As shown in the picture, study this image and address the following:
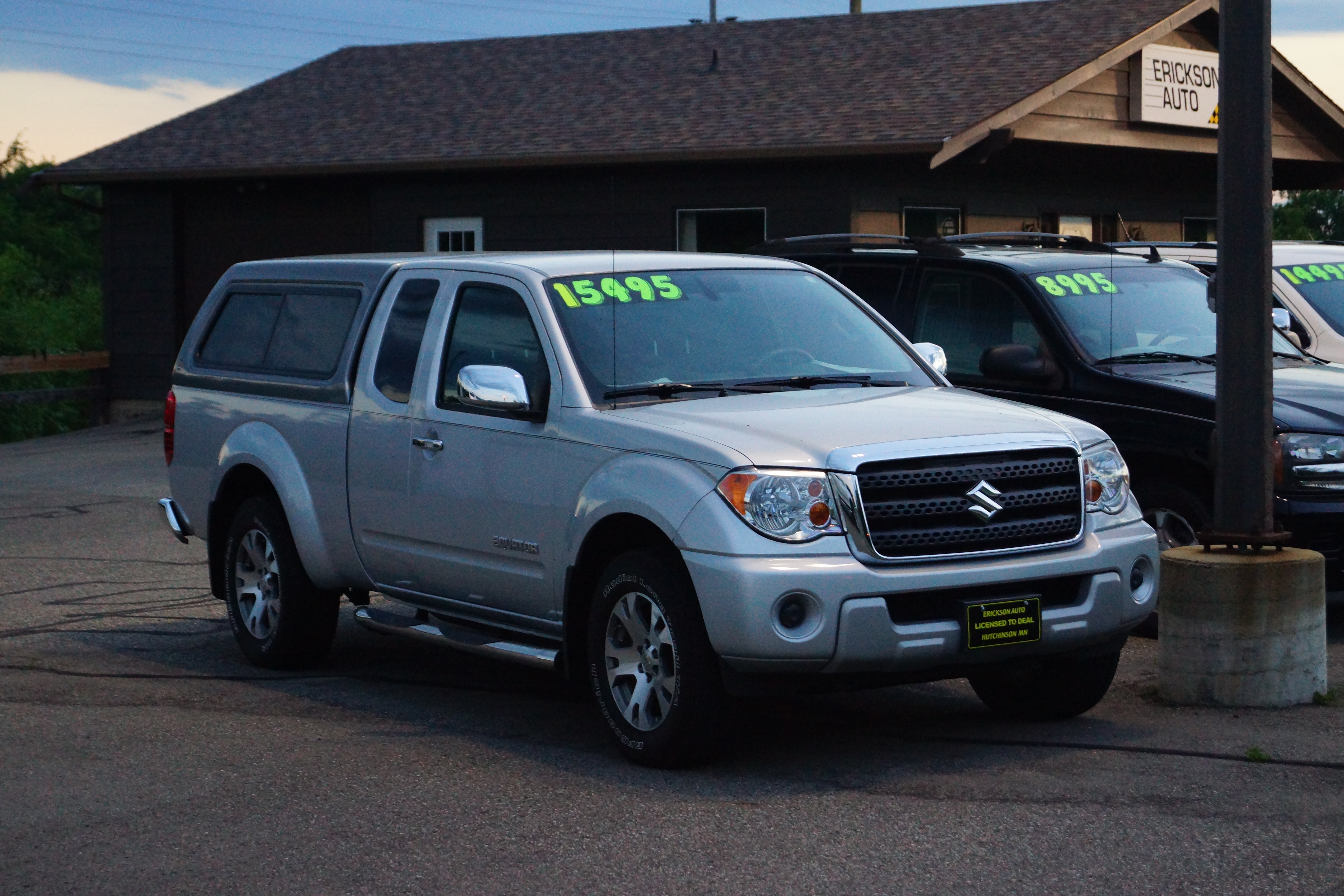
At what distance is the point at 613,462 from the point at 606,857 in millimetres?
1666

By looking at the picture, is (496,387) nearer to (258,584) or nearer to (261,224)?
(258,584)

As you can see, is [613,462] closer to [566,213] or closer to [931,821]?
[931,821]

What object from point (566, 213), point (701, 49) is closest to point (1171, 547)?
point (566, 213)

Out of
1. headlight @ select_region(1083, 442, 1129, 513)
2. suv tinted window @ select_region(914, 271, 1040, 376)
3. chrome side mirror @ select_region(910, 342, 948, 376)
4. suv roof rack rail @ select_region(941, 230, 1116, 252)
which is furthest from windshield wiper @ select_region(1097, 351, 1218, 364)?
headlight @ select_region(1083, 442, 1129, 513)

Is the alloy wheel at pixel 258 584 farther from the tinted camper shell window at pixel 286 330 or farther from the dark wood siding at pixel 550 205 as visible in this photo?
the dark wood siding at pixel 550 205

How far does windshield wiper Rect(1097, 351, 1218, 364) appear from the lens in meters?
9.14

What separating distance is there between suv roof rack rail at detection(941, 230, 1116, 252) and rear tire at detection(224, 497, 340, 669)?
451 cm

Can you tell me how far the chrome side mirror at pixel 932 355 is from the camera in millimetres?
7629

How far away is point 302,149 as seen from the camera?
2270 centimetres

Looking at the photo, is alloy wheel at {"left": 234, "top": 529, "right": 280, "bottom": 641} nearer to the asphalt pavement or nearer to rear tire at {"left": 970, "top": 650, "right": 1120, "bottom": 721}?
the asphalt pavement

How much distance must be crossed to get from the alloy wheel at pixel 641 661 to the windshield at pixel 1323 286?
652cm

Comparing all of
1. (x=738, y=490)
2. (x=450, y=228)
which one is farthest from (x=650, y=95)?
(x=738, y=490)

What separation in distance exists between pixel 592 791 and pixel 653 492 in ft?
3.42

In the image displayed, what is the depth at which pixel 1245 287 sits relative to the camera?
733 centimetres
